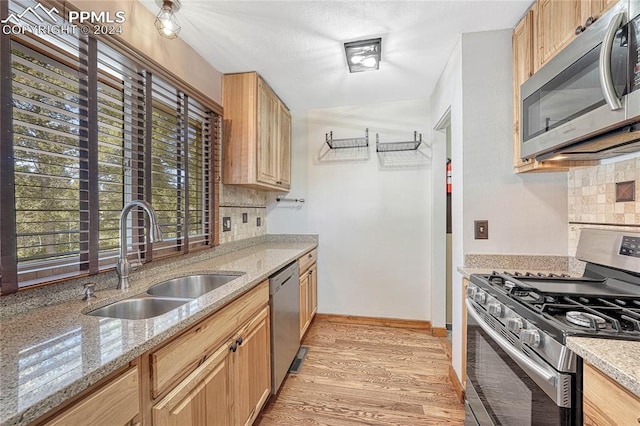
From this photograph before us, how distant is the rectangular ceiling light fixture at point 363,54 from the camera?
189cm

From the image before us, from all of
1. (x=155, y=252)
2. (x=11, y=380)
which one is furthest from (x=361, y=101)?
(x=11, y=380)

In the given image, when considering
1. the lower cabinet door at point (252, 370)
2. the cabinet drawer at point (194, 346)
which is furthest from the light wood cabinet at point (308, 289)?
the cabinet drawer at point (194, 346)

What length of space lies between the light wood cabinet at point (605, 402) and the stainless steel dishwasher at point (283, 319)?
145 centimetres

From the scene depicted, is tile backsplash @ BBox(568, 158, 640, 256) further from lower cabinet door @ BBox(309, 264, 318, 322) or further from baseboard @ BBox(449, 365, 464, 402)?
lower cabinet door @ BBox(309, 264, 318, 322)

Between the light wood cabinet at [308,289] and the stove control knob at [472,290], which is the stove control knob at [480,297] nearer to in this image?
the stove control knob at [472,290]

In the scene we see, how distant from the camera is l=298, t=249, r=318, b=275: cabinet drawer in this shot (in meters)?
2.51

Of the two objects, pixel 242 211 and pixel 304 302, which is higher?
pixel 242 211

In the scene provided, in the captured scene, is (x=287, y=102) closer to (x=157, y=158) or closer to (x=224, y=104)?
(x=224, y=104)

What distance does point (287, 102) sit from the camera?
9.93ft

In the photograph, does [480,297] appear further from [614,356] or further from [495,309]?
[614,356]

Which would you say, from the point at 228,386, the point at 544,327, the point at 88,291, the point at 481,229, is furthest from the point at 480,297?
the point at 88,291

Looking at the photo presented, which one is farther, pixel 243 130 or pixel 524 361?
pixel 243 130

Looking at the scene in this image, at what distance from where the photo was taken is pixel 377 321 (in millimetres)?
3033

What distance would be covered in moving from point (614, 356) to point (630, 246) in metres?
0.85
